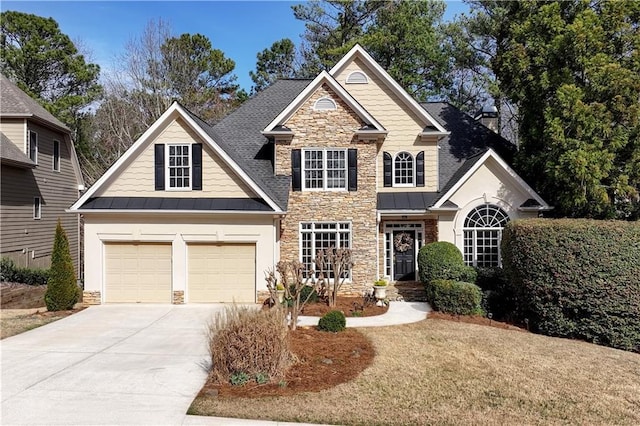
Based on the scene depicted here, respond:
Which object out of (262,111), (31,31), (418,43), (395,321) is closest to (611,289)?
(395,321)

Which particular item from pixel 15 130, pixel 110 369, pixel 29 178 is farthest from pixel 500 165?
pixel 15 130

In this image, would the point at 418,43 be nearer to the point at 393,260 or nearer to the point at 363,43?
the point at 363,43

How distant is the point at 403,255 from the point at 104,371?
1241 cm

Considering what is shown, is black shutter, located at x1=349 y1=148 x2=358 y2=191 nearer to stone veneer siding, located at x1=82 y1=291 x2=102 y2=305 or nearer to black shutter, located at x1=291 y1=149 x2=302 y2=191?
black shutter, located at x1=291 y1=149 x2=302 y2=191

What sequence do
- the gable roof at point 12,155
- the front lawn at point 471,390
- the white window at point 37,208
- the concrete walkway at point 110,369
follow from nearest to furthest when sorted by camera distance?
the concrete walkway at point 110,369 → the front lawn at point 471,390 → the gable roof at point 12,155 → the white window at point 37,208

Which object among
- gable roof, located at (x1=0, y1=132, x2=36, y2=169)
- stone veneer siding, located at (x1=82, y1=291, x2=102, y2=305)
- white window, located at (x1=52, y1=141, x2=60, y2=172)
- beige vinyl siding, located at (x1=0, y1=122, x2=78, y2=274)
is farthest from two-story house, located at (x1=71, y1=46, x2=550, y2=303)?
white window, located at (x1=52, y1=141, x2=60, y2=172)

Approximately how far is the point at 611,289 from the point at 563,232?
179 cm

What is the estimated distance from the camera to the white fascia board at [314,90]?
16.0 metres

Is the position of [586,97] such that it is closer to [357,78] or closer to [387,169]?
[387,169]

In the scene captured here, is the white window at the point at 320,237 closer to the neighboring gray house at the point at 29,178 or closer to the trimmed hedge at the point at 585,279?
the trimmed hedge at the point at 585,279

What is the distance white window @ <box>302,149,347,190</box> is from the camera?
16.5m

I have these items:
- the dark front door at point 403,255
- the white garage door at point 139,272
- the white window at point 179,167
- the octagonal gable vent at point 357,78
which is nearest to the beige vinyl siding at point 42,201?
the white garage door at point 139,272

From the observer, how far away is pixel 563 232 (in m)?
11.4

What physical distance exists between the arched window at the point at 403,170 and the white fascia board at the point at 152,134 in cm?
601
